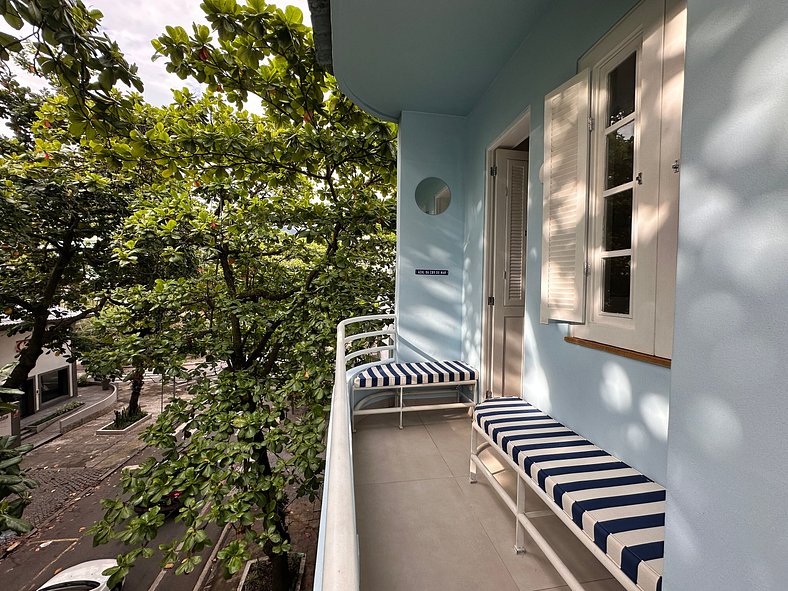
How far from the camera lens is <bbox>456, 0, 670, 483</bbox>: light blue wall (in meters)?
1.63

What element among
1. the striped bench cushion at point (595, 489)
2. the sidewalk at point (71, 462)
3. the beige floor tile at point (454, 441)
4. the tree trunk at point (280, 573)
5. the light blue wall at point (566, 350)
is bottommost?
the sidewalk at point (71, 462)

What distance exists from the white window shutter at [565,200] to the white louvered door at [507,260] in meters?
1.13

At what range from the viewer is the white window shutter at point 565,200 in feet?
6.68

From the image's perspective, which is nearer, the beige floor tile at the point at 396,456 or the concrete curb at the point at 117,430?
the beige floor tile at the point at 396,456

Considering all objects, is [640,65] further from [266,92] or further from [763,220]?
[266,92]

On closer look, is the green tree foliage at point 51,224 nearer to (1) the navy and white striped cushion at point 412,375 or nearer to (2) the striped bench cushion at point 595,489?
(1) the navy and white striped cushion at point 412,375

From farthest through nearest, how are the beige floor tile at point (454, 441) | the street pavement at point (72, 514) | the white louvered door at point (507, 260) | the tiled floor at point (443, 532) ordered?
1. the street pavement at point (72, 514)
2. the white louvered door at point (507, 260)
3. the beige floor tile at point (454, 441)
4. the tiled floor at point (443, 532)

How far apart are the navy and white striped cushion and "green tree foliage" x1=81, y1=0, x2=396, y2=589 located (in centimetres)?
116

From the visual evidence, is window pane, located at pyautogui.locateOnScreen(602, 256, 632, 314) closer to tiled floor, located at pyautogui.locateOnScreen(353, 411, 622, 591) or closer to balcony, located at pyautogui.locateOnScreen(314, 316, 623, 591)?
balcony, located at pyautogui.locateOnScreen(314, 316, 623, 591)

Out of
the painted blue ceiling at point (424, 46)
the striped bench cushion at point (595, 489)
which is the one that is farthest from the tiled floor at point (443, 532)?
the painted blue ceiling at point (424, 46)

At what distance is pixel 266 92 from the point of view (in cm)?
A: 395

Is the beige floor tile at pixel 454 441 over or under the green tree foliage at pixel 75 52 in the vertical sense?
under

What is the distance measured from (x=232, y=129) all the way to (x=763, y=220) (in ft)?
16.5

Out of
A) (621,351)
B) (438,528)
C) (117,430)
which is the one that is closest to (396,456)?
(438,528)
